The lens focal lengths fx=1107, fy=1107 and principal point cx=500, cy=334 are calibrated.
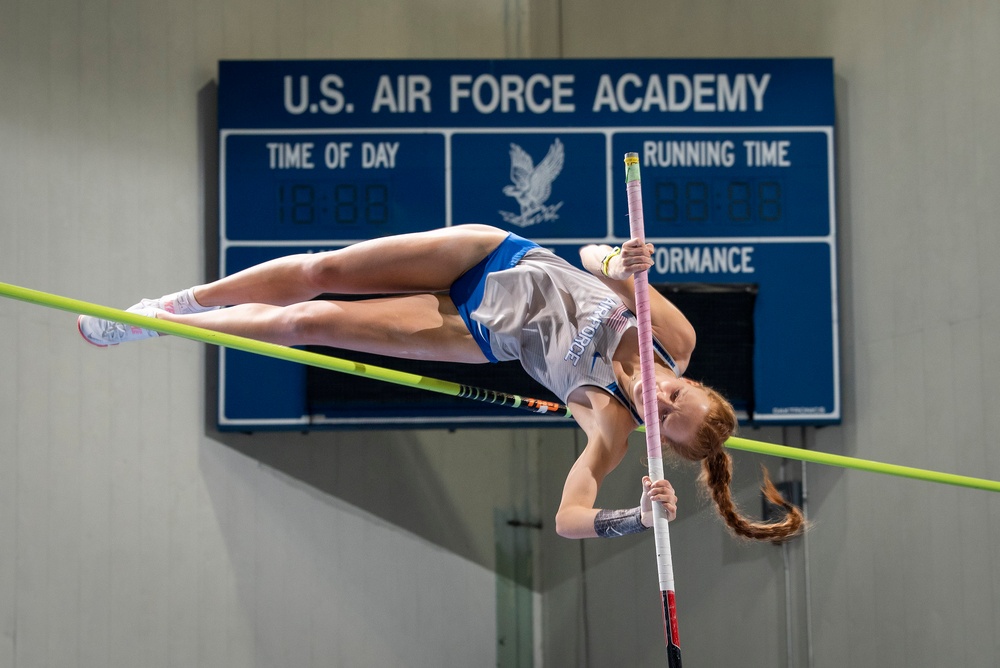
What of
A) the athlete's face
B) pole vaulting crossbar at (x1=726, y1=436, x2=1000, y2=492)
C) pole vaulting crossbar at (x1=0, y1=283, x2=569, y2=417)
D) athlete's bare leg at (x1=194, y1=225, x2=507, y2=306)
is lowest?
pole vaulting crossbar at (x1=726, y1=436, x2=1000, y2=492)

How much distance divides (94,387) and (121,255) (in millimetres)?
685

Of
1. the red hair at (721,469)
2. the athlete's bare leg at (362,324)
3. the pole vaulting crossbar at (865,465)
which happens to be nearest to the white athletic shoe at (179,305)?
the athlete's bare leg at (362,324)

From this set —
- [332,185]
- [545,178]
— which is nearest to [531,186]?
[545,178]

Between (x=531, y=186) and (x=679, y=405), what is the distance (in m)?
2.75

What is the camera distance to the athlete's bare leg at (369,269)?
121 inches

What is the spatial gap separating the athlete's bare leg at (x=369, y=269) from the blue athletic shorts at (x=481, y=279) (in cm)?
2

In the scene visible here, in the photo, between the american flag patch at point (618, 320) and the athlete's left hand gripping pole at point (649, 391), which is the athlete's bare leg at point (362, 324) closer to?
the american flag patch at point (618, 320)

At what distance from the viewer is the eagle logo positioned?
5.40m

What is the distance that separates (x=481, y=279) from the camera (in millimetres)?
3117

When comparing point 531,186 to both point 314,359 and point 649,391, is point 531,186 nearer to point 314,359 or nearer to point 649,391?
point 314,359

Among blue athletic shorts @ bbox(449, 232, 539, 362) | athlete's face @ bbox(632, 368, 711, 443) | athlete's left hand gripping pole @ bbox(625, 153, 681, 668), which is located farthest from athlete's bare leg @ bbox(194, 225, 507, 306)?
athlete's face @ bbox(632, 368, 711, 443)

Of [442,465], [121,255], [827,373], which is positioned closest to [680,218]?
[827,373]

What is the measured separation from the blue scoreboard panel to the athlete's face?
7.66ft

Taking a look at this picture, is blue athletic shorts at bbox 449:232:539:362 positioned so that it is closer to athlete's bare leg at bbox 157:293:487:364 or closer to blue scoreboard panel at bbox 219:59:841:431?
athlete's bare leg at bbox 157:293:487:364
